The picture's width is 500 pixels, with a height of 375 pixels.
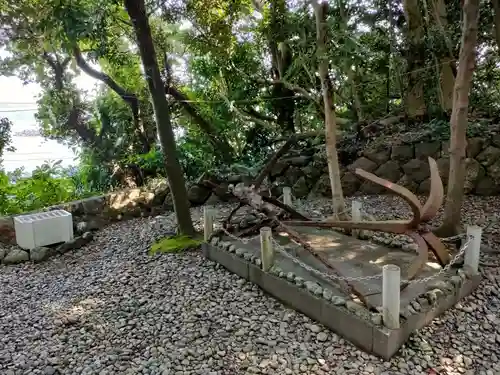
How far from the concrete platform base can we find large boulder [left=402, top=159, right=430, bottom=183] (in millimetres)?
2132

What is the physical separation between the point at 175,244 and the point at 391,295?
2539mm

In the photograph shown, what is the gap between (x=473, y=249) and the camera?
2.84 m

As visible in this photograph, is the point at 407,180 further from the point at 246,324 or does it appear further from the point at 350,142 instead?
the point at 246,324

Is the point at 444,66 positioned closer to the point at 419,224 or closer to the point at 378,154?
the point at 378,154

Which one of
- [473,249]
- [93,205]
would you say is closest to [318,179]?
[473,249]

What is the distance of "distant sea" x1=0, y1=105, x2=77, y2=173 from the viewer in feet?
21.4

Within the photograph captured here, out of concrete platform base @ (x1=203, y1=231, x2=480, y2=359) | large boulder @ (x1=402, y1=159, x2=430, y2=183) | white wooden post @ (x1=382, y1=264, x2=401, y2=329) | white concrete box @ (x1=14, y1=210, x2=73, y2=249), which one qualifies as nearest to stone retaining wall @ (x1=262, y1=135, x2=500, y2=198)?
large boulder @ (x1=402, y1=159, x2=430, y2=183)

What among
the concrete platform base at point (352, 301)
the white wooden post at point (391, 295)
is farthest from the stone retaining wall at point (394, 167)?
the white wooden post at point (391, 295)

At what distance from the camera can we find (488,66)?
17.5 feet

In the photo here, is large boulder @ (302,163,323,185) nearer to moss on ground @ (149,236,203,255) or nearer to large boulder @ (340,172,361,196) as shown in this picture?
large boulder @ (340,172,361,196)

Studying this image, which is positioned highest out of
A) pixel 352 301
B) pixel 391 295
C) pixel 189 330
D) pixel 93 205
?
pixel 93 205

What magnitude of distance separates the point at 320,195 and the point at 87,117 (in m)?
4.74

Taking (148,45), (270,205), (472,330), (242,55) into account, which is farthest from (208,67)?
(472,330)

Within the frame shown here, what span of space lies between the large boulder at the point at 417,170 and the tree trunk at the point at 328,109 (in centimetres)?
164
